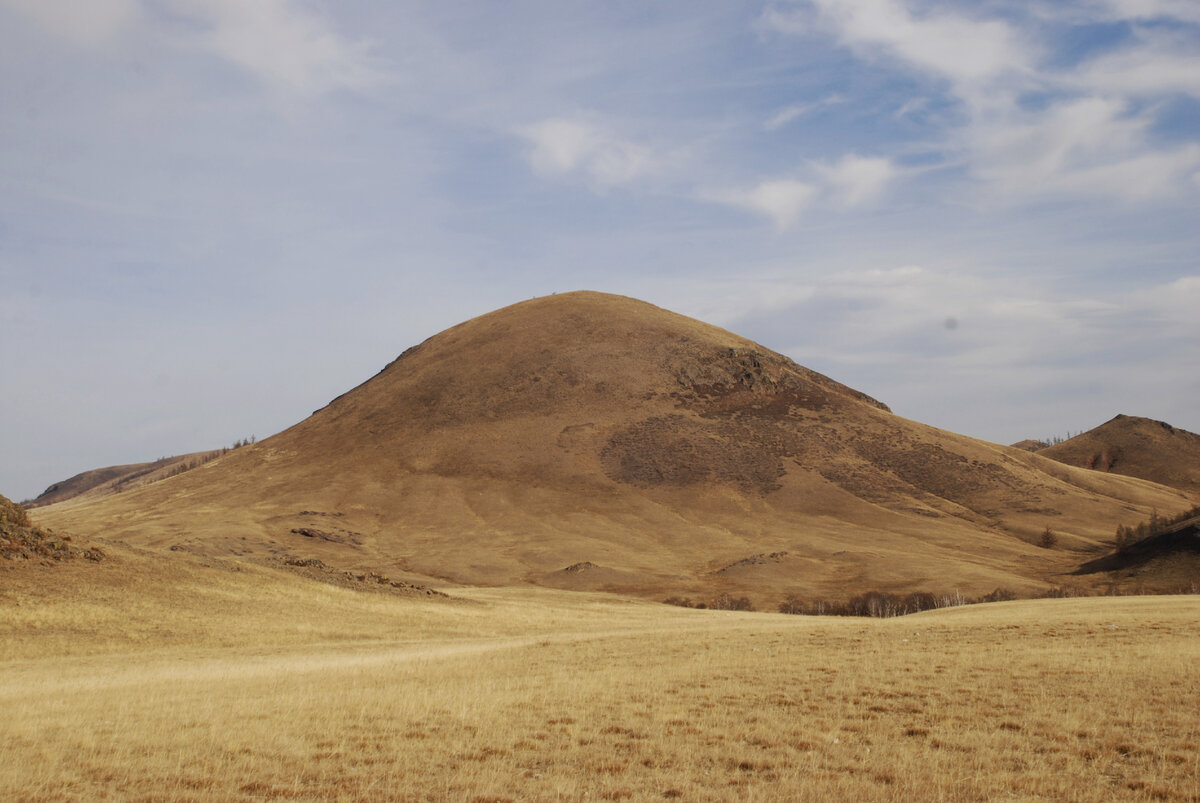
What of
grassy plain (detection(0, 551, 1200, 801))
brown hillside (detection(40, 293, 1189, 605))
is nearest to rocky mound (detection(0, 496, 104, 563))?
grassy plain (detection(0, 551, 1200, 801))

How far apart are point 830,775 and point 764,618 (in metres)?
39.7

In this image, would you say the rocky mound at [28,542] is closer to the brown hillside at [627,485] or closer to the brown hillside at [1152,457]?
the brown hillside at [627,485]

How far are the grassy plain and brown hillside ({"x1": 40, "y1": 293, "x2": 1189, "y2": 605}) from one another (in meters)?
50.5

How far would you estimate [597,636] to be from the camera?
34.2 metres

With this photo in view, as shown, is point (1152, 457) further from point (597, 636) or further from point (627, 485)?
point (597, 636)

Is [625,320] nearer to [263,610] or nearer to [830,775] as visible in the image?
[263,610]

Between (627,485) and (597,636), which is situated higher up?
(627,485)

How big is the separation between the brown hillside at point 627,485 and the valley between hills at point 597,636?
2.33ft

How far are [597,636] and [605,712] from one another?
18.7m

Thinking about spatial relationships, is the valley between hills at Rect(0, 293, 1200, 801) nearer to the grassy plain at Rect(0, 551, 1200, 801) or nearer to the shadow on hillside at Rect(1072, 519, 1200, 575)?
the grassy plain at Rect(0, 551, 1200, 801)

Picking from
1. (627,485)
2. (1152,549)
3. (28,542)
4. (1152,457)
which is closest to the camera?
(28,542)

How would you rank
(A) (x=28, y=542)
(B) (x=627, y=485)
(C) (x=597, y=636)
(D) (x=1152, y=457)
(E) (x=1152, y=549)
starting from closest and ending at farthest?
(C) (x=597, y=636), (A) (x=28, y=542), (E) (x=1152, y=549), (B) (x=627, y=485), (D) (x=1152, y=457)

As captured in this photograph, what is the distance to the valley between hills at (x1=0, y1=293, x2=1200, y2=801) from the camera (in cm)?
1168

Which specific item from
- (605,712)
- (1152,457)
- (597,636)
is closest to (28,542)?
(597,636)
